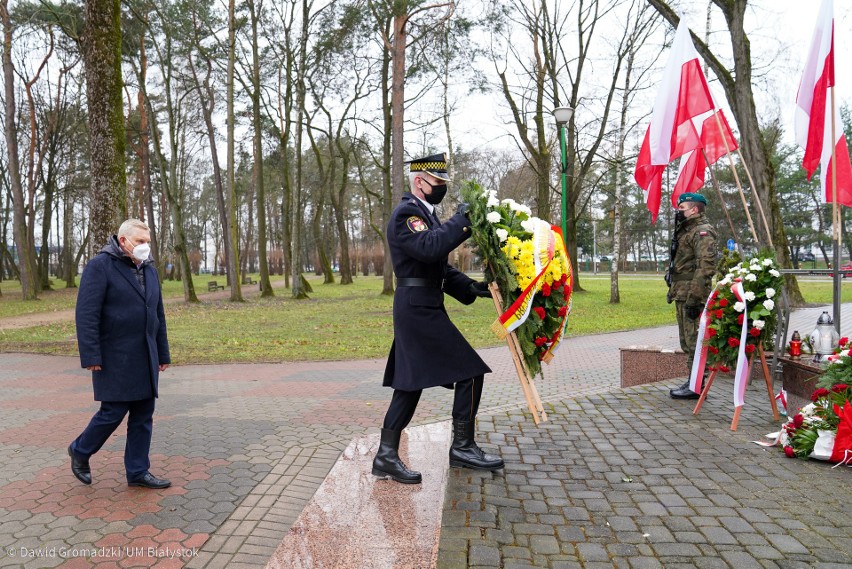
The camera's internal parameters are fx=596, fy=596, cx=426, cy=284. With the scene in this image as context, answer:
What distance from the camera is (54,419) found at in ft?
20.8

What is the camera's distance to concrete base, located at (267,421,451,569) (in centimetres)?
299

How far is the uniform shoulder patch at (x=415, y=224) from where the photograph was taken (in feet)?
12.7

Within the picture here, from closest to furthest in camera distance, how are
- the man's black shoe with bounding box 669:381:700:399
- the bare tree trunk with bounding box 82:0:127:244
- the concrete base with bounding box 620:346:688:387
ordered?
the man's black shoe with bounding box 669:381:700:399
the concrete base with bounding box 620:346:688:387
the bare tree trunk with bounding box 82:0:127:244

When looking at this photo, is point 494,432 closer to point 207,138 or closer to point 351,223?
point 207,138

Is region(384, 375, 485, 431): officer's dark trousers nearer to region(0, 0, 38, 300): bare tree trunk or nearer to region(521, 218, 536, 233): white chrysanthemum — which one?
region(521, 218, 536, 233): white chrysanthemum

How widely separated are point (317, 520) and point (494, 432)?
2.35 meters

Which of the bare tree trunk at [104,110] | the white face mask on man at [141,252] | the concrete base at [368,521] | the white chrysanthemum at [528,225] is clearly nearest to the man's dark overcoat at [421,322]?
the white chrysanthemum at [528,225]

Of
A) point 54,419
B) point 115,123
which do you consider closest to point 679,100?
point 54,419

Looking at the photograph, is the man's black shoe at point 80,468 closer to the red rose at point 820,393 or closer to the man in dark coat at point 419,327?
the man in dark coat at point 419,327

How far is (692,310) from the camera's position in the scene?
22.0 ft

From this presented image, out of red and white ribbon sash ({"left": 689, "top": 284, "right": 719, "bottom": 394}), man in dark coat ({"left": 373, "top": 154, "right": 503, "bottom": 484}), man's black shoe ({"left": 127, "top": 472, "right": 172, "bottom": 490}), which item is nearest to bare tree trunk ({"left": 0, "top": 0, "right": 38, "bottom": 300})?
man's black shoe ({"left": 127, "top": 472, "right": 172, "bottom": 490})

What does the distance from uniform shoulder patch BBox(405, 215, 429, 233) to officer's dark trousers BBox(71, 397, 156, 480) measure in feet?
7.26

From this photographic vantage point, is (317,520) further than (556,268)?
No

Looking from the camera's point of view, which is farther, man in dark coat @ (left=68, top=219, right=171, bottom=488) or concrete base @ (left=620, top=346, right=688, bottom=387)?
concrete base @ (left=620, top=346, right=688, bottom=387)
